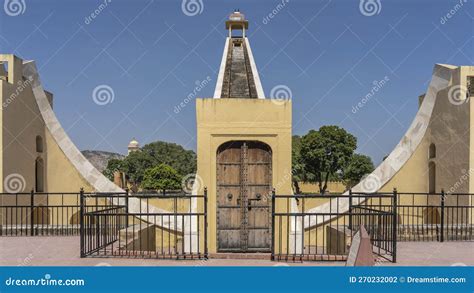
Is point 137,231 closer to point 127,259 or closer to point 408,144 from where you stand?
point 127,259

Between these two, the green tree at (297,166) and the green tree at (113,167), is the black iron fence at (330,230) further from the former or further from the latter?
the green tree at (113,167)

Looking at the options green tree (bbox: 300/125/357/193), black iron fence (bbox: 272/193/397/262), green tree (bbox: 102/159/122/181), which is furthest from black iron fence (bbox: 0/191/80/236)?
green tree (bbox: 102/159/122/181)

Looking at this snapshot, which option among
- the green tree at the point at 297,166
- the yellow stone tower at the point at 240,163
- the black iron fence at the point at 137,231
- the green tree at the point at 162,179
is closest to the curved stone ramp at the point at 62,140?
the black iron fence at the point at 137,231

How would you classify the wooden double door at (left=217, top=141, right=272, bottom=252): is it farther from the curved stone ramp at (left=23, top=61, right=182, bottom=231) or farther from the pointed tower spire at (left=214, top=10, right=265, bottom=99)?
the pointed tower spire at (left=214, top=10, right=265, bottom=99)

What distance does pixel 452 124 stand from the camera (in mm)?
13312

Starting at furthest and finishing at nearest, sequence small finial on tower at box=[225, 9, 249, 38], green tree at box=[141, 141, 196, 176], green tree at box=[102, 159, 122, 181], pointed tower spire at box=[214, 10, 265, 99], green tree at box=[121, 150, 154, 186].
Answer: green tree at box=[141, 141, 196, 176], green tree at box=[102, 159, 122, 181], green tree at box=[121, 150, 154, 186], small finial on tower at box=[225, 9, 249, 38], pointed tower spire at box=[214, 10, 265, 99]

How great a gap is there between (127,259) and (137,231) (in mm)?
2435

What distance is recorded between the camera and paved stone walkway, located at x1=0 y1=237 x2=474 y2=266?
7.03 metres

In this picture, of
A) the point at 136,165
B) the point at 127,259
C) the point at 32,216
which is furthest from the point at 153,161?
the point at 127,259

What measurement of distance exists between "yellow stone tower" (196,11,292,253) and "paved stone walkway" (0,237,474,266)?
226 centimetres

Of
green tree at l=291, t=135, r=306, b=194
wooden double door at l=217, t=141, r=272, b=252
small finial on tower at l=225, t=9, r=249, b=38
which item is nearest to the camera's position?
wooden double door at l=217, t=141, r=272, b=252

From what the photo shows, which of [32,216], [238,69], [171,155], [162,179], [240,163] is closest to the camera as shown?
[240,163]

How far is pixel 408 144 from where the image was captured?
14344 mm

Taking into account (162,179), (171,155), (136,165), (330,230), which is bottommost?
(162,179)
